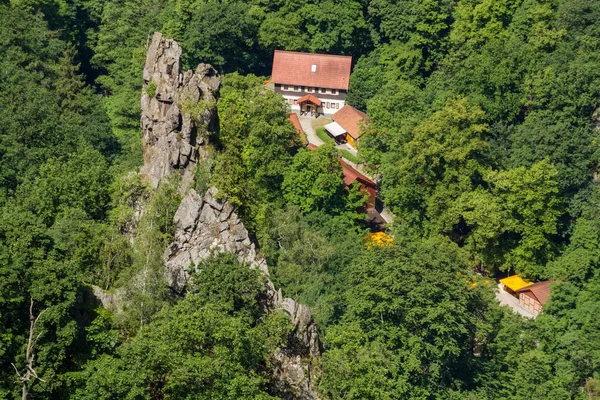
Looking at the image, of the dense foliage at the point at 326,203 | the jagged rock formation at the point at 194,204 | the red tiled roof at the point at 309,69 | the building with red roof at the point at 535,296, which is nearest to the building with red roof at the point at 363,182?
the dense foliage at the point at 326,203

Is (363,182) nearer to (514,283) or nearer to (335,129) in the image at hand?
(335,129)

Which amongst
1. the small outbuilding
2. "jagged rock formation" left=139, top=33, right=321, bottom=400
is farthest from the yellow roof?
"jagged rock formation" left=139, top=33, right=321, bottom=400

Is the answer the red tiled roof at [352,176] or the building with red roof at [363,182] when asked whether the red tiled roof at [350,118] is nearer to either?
the red tiled roof at [352,176]

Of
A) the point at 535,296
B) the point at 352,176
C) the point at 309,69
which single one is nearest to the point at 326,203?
the point at 352,176

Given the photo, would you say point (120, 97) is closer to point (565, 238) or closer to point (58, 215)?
point (58, 215)

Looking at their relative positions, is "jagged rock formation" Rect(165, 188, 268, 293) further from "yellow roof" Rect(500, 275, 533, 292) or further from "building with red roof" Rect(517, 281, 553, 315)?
"yellow roof" Rect(500, 275, 533, 292)

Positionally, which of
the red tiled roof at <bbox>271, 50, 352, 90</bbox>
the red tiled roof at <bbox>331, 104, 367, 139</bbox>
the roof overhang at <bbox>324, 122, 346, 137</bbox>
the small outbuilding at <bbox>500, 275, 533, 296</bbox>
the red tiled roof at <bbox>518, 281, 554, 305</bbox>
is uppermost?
the red tiled roof at <bbox>271, 50, 352, 90</bbox>
